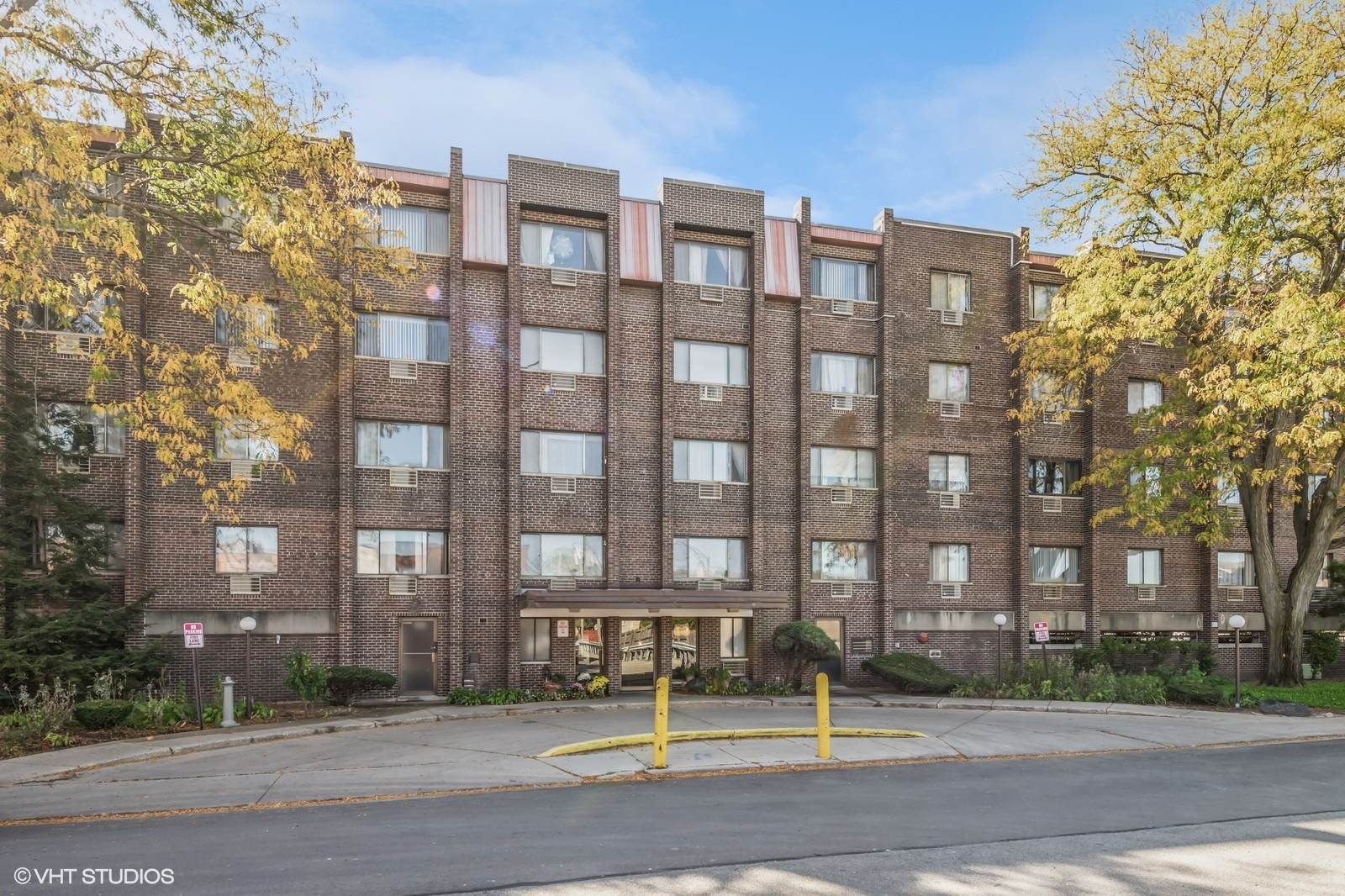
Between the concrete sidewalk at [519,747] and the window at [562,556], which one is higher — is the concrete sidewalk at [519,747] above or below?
below

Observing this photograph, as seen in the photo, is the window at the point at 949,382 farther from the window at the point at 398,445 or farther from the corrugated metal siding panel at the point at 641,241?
the window at the point at 398,445

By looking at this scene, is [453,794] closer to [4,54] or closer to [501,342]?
[4,54]

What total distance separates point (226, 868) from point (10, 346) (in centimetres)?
1777

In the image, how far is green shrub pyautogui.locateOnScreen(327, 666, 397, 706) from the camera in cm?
2152

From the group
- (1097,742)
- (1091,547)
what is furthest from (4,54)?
(1091,547)

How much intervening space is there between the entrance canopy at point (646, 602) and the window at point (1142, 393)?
47.1ft

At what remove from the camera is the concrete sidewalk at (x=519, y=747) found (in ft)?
41.6

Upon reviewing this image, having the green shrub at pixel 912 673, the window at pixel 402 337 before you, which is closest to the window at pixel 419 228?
the window at pixel 402 337

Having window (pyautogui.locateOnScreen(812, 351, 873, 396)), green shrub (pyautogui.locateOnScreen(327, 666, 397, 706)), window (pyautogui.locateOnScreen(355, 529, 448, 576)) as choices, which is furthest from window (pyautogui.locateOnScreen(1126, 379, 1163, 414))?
green shrub (pyautogui.locateOnScreen(327, 666, 397, 706))

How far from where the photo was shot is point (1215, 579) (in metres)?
31.3

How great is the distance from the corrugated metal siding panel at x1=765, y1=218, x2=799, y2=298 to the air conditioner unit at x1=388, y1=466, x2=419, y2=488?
11217mm

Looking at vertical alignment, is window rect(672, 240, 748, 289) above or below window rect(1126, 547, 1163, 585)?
above

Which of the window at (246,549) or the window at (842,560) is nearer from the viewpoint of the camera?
the window at (246,549)

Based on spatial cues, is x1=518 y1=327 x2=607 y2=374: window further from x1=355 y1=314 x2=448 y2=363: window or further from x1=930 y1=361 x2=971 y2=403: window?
x1=930 y1=361 x2=971 y2=403: window
